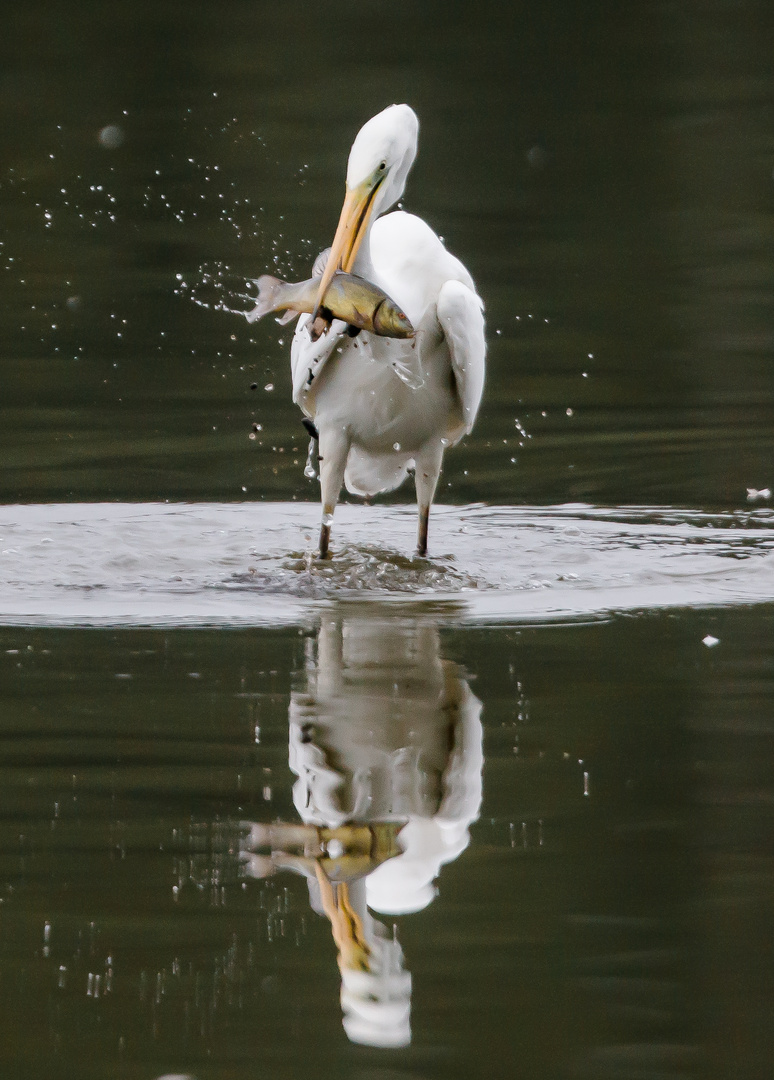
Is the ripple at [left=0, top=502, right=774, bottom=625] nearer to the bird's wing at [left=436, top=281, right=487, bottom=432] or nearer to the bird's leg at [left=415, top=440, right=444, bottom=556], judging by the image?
the bird's leg at [left=415, top=440, right=444, bottom=556]

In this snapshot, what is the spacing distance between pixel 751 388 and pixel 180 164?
8974 millimetres

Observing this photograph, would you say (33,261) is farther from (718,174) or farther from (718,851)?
(718,851)

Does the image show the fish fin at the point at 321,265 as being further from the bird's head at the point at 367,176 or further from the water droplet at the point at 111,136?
the water droplet at the point at 111,136

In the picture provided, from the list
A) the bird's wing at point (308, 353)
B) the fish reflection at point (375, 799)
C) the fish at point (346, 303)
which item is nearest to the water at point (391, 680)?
the fish reflection at point (375, 799)

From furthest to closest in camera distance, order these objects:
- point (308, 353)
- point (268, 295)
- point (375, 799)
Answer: point (308, 353) → point (268, 295) → point (375, 799)

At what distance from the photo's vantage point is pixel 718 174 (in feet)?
58.0

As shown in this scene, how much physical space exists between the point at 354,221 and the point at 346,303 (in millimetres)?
580

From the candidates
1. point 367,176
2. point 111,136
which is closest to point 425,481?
point 367,176

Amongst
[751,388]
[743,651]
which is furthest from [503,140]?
[743,651]

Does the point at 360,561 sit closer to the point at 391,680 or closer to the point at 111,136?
the point at 391,680

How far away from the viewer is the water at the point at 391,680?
3127 millimetres

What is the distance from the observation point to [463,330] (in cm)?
661

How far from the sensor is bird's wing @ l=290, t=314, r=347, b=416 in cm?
659

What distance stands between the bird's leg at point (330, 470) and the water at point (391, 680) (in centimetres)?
17
